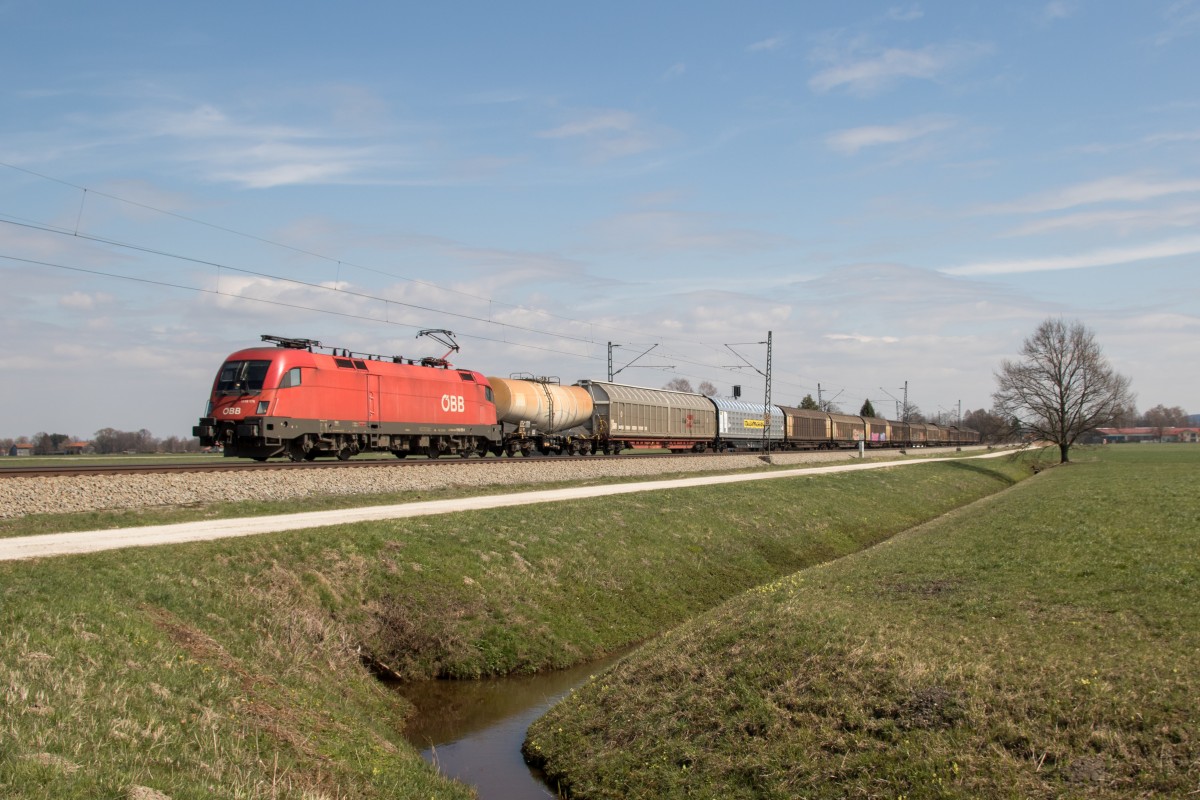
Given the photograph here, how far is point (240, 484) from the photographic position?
23.0 meters

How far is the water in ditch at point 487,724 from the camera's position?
11.1m

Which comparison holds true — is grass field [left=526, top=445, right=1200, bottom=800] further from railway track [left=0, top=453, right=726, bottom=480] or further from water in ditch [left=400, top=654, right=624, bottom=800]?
railway track [left=0, top=453, right=726, bottom=480]

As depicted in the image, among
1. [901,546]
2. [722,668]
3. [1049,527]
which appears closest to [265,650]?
[722,668]

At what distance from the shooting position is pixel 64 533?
16.7m

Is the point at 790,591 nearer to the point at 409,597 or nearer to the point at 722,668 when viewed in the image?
the point at 722,668

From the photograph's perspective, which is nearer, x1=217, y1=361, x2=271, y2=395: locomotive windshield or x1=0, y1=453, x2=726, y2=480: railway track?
x1=0, y1=453, x2=726, y2=480: railway track

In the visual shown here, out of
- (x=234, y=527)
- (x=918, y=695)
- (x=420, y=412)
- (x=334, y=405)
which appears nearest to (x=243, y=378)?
Result: (x=334, y=405)

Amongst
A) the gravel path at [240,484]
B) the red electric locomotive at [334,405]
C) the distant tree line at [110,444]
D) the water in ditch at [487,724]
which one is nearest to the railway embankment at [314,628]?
the water in ditch at [487,724]

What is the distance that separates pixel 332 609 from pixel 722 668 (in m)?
7.05

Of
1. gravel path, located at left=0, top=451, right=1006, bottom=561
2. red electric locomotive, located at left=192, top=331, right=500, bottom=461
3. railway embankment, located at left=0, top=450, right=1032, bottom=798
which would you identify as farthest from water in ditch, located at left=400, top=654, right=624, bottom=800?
red electric locomotive, located at left=192, top=331, right=500, bottom=461

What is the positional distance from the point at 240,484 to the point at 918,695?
62.3 feet

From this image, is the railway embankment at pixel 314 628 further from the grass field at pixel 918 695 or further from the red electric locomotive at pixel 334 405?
the red electric locomotive at pixel 334 405

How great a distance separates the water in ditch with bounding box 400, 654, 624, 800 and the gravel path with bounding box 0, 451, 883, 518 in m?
10.3

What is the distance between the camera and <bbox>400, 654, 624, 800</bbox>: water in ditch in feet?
36.5
